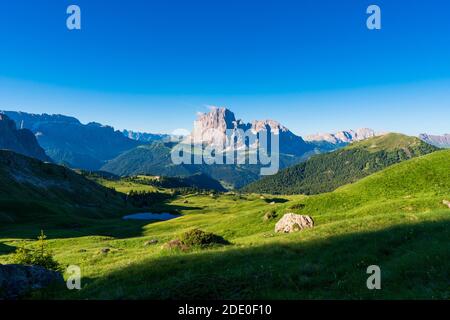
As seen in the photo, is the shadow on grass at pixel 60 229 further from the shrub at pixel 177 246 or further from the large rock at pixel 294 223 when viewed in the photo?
the shrub at pixel 177 246

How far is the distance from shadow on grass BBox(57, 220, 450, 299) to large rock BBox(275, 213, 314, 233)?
13704mm

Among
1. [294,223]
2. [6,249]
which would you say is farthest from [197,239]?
[6,249]

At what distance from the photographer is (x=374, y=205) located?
48719mm

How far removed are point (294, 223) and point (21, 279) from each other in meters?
28.6

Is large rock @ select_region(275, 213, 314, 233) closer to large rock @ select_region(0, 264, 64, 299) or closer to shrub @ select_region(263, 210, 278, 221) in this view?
shrub @ select_region(263, 210, 278, 221)

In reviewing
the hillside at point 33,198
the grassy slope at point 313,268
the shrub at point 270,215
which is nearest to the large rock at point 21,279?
the grassy slope at point 313,268

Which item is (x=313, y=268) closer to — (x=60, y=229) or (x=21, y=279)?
(x=21, y=279)

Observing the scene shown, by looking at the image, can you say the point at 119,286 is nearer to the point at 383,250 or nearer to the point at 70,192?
the point at 383,250

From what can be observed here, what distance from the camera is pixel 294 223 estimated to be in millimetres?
41562

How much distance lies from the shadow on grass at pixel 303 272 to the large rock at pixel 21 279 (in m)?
2.58

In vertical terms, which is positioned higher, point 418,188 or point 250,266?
point 418,188

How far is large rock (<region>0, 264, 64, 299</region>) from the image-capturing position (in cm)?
2091

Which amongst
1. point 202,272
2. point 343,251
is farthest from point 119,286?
point 343,251

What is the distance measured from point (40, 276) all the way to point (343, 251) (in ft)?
67.2
